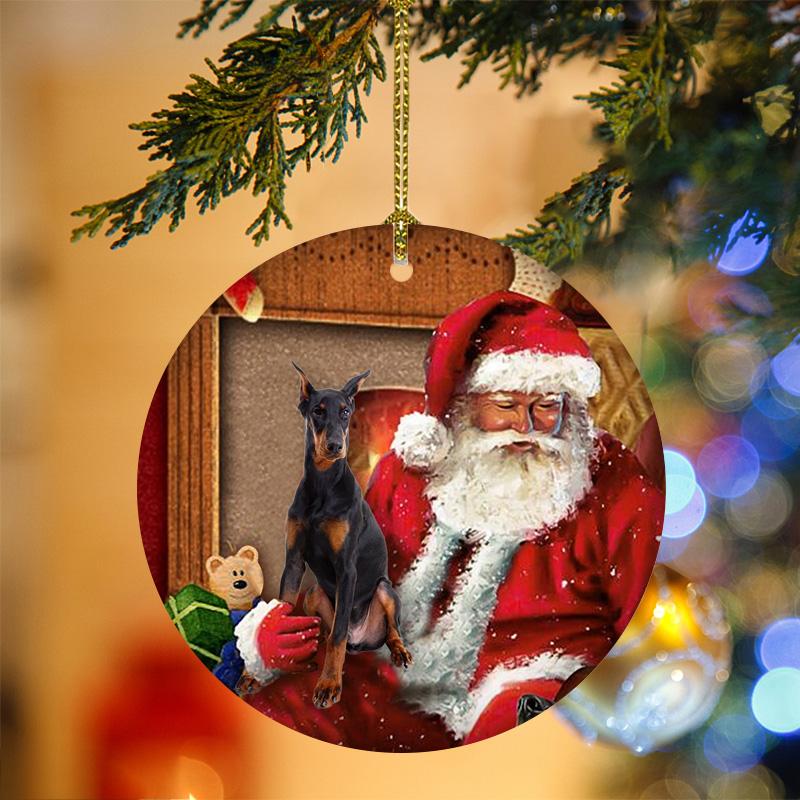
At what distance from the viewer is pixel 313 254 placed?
2.78 feet

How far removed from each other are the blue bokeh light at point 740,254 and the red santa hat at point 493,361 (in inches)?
10.8

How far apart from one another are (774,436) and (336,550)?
52 cm

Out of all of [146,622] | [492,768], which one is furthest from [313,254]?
[492,768]

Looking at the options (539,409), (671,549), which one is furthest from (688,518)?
(539,409)

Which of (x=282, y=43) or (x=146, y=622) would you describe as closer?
(x=282, y=43)

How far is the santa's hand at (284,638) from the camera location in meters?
0.82

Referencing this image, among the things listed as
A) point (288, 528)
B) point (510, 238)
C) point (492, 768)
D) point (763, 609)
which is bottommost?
point (492, 768)

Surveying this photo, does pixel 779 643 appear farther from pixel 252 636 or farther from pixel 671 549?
pixel 252 636

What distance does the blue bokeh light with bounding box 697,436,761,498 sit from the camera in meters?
1.02

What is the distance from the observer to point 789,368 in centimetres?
104

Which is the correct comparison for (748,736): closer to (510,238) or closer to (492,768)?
(492,768)

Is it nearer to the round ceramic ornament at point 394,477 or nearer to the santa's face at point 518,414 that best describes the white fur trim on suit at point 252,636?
the round ceramic ornament at point 394,477

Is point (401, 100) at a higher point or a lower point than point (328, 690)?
higher

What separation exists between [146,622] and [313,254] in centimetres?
44
